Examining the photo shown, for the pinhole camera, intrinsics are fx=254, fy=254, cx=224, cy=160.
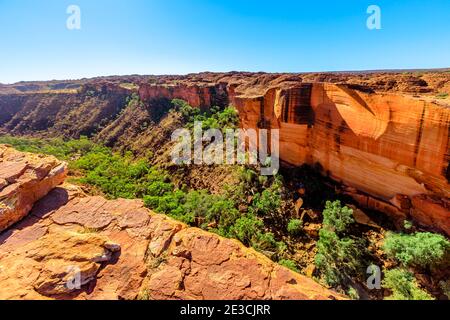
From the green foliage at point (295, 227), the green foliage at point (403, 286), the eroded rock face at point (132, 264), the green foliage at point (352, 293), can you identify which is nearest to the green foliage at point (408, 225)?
the green foliage at point (403, 286)

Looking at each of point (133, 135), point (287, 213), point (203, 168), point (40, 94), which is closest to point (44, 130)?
point (40, 94)

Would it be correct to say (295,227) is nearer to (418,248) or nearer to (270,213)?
(270,213)

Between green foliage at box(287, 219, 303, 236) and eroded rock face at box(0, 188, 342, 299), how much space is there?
10208 millimetres

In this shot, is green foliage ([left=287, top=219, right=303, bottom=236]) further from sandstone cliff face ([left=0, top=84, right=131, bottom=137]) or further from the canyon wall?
sandstone cliff face ([left=0, top=84, right=131, bottom=137])

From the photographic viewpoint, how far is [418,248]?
13203 mm

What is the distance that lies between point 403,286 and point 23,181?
1835 cm

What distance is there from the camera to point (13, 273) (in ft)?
24.6

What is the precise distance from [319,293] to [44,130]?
81130 millimetres

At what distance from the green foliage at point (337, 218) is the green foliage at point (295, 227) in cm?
165

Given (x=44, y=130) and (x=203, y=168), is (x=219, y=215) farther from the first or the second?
(x=44, y=130)

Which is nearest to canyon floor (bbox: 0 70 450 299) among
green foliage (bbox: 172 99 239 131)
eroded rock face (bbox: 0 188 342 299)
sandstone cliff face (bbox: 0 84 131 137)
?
eroded rock face (bbox: 0 188 342 299)

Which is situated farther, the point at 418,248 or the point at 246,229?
the point at 246,229

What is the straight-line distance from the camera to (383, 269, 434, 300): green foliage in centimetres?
1222

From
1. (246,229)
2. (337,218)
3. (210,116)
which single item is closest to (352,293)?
(337,218)
